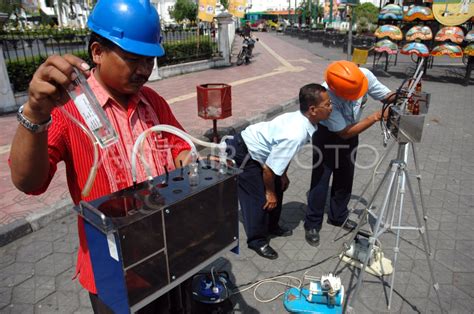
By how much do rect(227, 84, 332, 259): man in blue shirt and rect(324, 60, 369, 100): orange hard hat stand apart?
0.46 feet

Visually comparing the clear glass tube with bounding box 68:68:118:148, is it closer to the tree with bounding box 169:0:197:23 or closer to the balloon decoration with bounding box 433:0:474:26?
the balloon decoration with bounding box 433:0:474:26

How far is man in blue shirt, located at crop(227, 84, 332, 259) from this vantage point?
271 centimetres

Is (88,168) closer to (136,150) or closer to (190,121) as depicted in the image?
(136,150)

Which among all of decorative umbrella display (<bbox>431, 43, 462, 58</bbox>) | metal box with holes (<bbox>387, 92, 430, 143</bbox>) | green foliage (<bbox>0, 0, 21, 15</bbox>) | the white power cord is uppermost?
green foliage (<bbox>0, 0, 21, 15</bbox>)

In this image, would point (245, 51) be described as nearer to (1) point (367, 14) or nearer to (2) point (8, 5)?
(2) point (8, 5)

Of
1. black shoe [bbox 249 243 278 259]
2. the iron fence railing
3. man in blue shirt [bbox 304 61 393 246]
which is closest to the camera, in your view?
man in blue shirt [bbox 304 61 393 246]

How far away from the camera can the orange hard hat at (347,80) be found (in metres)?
2.72

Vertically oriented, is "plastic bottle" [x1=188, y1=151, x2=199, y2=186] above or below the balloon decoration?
→ below

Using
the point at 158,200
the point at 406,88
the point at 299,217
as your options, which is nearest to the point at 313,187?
the point at 299,217

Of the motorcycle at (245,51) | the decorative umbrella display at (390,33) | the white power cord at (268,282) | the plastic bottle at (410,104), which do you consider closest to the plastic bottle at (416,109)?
the plastic bottle at (410,104)

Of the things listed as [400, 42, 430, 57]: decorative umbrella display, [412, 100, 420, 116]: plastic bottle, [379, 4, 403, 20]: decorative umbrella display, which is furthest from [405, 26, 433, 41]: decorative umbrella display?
[412, 100, 420, 116]: plastic bottle

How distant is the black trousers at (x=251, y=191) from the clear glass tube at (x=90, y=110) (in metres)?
1.96

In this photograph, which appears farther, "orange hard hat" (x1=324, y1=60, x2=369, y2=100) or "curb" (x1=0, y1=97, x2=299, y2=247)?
"curb" (x1=0, y1=97, x2=299, y2=247)

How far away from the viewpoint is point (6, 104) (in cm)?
772
